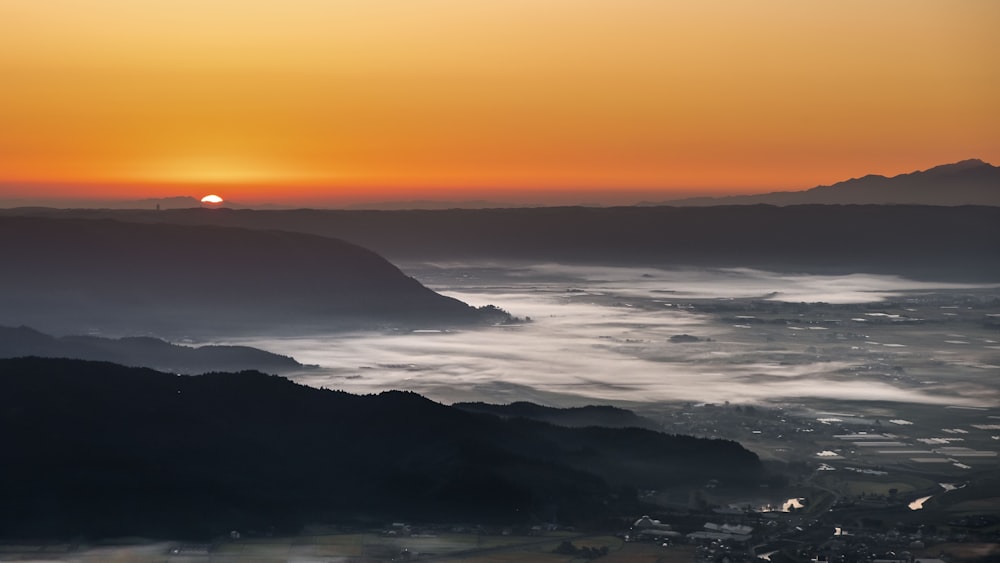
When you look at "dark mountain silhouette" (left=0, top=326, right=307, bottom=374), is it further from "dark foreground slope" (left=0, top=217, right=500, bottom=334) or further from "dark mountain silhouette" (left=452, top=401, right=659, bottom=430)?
"dark foreground slope" (left=0, top=217, right=500, bottom=334)

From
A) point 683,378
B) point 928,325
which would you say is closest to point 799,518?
point 683,378

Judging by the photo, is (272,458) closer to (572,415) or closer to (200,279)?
(572,415)

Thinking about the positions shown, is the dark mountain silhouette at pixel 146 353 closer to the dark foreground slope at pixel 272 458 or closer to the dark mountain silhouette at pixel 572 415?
the dark mountain silhouette at pixel 572 415

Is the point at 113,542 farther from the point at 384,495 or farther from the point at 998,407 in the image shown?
the point at 998,407

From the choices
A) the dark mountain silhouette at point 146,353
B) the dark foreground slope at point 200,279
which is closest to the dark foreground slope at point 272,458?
the dark mountain silhouette at point 146,353

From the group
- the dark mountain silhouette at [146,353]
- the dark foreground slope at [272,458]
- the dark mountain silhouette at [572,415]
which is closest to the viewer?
the dark foreground slope at [272,458]

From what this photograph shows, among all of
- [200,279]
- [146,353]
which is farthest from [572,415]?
[200,279]
